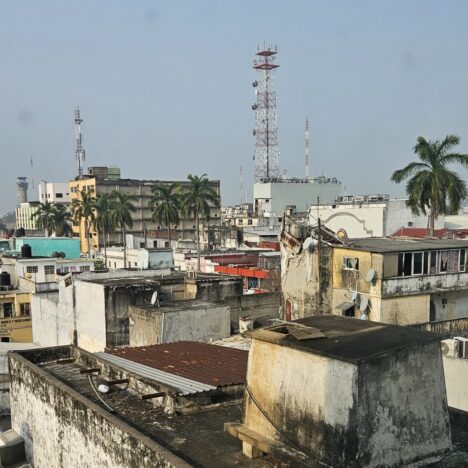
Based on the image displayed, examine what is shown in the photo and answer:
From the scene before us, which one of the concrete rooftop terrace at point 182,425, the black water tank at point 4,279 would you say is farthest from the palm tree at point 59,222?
the concrete rooftop terrace at point 182,425

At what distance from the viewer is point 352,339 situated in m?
8.25

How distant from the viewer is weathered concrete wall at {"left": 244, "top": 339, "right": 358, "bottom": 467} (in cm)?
737

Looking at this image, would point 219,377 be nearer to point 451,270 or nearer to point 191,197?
point 451,270

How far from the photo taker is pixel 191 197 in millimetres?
48219

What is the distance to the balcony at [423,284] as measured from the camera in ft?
74.2

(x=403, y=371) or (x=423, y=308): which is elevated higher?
(x=403, y=371)

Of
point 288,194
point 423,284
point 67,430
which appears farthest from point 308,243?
point 288,194

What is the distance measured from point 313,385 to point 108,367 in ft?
23.7

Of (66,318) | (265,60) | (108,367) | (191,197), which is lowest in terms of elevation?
(66,318)

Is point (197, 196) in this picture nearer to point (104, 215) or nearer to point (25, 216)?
point (104, 215)

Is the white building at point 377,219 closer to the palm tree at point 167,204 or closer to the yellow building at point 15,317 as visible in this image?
the palm tree at point 167,204

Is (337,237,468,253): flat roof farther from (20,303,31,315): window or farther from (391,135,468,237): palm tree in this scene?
(20,303,31,315): window

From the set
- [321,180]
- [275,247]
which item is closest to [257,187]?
[321,180]

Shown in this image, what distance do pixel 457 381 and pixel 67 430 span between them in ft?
37.4
